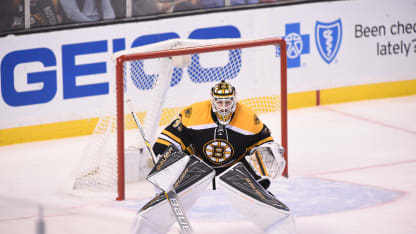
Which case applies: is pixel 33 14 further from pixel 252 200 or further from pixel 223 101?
pixel 252 200

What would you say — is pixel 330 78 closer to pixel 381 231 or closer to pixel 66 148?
pixel 66 148

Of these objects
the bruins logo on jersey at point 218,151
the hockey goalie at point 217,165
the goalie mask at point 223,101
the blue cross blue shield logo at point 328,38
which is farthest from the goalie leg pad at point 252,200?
the blue cross blue shield logo at point 328,38

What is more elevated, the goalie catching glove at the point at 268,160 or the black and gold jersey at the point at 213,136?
the black and gold jersey at the point at 213,136

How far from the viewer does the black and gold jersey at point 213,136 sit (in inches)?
223

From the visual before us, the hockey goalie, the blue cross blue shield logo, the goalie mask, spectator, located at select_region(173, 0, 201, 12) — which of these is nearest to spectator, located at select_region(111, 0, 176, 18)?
spectator, located at select_region(173, 0, 201, 12)

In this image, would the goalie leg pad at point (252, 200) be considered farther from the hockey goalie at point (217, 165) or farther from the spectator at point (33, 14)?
the spectator at point (33, 14)

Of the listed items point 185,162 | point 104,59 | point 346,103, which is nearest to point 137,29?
point 104,59

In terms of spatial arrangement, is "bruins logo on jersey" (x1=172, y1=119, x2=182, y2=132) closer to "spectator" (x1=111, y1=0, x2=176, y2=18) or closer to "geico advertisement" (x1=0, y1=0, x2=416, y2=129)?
"geico advertisement" (x1=0, y1=0, x2=416, y2=129)

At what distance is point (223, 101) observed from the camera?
5570mm

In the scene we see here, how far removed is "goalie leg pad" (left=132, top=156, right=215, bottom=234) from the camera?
5207mm

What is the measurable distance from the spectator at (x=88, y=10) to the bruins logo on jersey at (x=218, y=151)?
9.00ft

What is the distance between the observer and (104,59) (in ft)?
26.5

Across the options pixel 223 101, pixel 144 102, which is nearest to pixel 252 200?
pixel 223 101

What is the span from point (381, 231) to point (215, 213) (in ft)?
3.74
